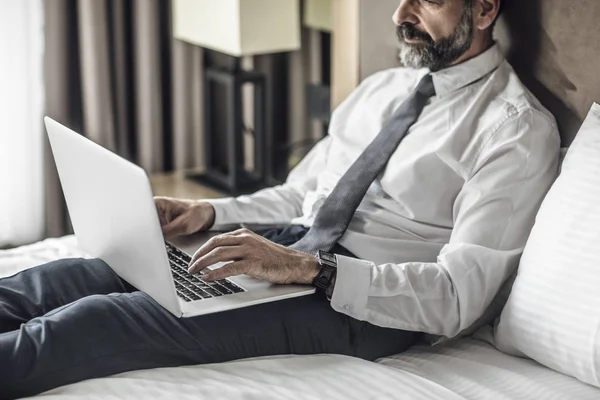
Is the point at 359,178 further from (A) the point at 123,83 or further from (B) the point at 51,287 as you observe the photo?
(A) the point at 123,83

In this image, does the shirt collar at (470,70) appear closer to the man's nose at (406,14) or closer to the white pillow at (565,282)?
the man's nose at (406,14)

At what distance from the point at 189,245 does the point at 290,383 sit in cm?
46

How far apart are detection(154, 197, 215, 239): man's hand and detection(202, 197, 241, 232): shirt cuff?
0.06 ft

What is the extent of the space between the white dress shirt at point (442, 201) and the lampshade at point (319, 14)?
0.91 meters

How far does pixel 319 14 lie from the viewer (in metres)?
2.92

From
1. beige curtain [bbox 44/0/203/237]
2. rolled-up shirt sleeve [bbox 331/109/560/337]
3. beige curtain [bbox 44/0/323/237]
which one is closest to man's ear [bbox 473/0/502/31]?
rolled-up shirt sleeve [bbox 331/109/560/337]

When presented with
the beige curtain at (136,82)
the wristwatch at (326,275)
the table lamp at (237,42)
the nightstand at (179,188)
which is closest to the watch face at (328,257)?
the wristwatch at (326,275)

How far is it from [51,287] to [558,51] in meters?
0.99

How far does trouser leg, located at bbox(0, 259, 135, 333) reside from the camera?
1562 millimetres

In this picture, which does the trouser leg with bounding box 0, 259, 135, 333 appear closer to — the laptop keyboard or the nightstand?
the laptop keyboard

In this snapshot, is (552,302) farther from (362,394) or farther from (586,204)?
(362,394)

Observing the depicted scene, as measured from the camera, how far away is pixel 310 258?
5.17ft

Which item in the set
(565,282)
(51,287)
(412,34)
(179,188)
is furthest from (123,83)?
(565,282)

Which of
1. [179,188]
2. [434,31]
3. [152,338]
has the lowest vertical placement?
[179,188]
